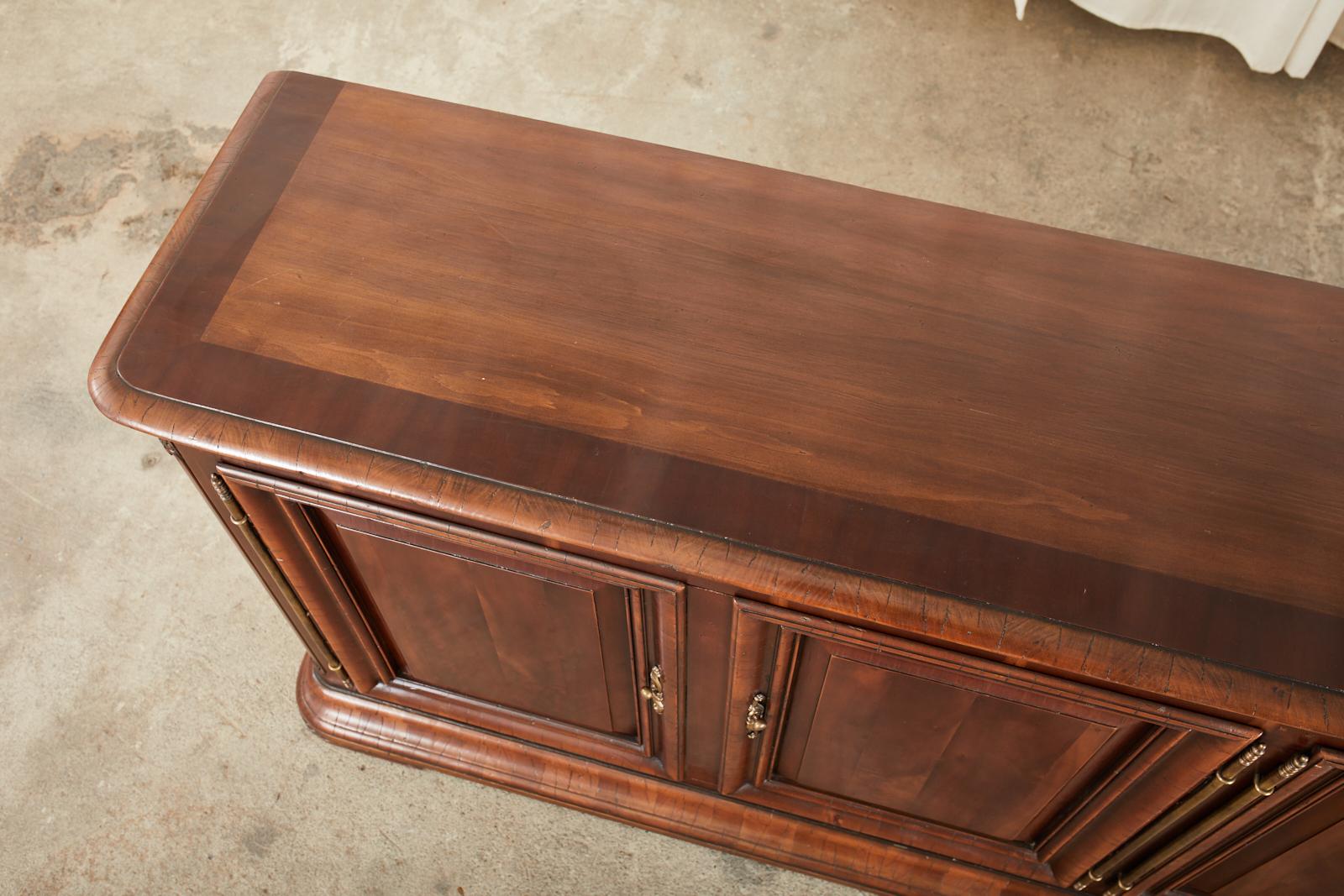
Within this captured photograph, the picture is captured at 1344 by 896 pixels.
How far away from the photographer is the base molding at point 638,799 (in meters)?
1.37

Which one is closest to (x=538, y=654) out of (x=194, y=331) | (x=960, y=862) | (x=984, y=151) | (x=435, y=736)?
(x=435, y=736)

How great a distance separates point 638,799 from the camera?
1.43 m

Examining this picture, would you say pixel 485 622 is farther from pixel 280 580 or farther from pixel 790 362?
pixel 790 362

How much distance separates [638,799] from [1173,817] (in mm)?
674

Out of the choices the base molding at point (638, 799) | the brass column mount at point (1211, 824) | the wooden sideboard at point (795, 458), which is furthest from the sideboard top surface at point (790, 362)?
the base molding at point (638, 799)

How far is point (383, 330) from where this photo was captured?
99 cm

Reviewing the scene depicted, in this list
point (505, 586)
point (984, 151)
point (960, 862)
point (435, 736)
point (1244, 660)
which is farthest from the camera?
point (984, 151)

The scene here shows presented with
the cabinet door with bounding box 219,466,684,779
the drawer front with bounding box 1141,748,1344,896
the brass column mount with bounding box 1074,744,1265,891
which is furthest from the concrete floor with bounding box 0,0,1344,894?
the drawer front with bounding box 1141,748,1344,896

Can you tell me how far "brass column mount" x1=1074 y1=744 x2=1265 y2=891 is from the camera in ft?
3.00

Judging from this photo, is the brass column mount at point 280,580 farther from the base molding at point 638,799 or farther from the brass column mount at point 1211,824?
the brass column mount at point 1211,824

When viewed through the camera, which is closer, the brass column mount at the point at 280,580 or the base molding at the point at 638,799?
the brass column mount at the point at 280,580

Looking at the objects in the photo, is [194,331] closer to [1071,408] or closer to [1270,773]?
[1071,408]

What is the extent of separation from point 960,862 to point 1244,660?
0.61m

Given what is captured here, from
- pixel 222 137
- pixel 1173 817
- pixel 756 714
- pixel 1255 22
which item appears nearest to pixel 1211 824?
pixel 1173 817
